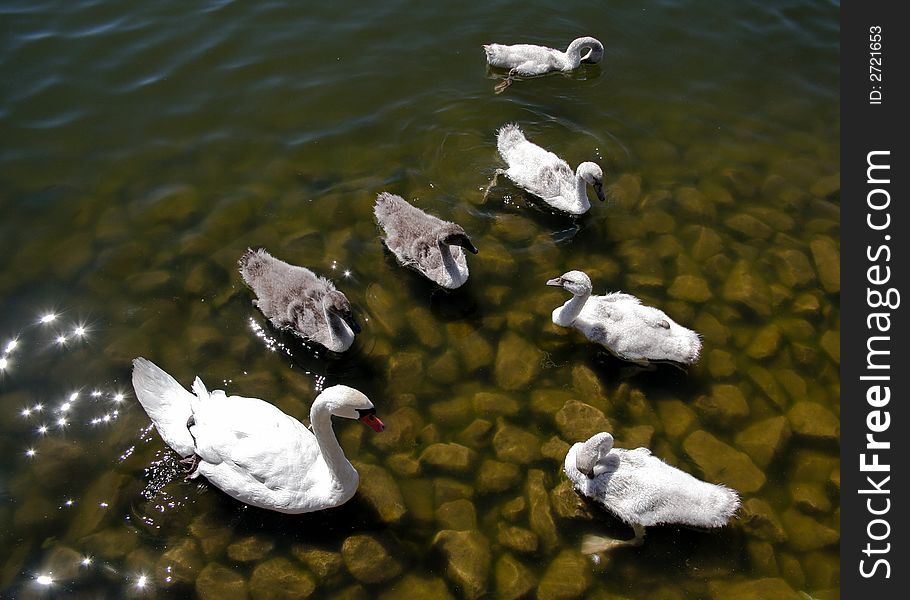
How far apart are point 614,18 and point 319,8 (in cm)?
529

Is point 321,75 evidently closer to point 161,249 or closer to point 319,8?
point 319,8

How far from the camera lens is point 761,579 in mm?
5922

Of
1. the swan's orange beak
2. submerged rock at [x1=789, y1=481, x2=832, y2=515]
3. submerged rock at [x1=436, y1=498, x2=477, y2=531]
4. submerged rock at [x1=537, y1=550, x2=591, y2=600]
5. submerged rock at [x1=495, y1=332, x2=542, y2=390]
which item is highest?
the swan's orange beak

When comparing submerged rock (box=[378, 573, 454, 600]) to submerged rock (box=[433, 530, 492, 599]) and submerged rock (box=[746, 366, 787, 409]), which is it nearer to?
submerged rock (box=[433, 530, 492, 599])

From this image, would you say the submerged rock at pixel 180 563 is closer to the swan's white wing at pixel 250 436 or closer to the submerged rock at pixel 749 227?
the swan's white wing at pixel 250 436

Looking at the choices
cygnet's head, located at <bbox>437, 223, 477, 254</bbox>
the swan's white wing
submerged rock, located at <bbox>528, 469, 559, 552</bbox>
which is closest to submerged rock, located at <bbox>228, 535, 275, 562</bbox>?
the swan's white wing

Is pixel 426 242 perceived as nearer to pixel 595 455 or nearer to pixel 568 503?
pixel 595 455

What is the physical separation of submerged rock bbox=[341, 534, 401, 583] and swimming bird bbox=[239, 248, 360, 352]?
2.08 meters

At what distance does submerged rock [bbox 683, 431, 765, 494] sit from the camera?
21.4ft

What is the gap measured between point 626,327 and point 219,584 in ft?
15.5

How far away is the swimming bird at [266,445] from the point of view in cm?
571

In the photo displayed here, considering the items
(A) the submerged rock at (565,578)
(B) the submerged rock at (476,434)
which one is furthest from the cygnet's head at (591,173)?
(A) the submerged rock at (565,578)

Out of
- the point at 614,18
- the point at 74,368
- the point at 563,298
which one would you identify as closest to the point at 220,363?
the point at 74,368

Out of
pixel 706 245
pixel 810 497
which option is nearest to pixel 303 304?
pixel 706 245
